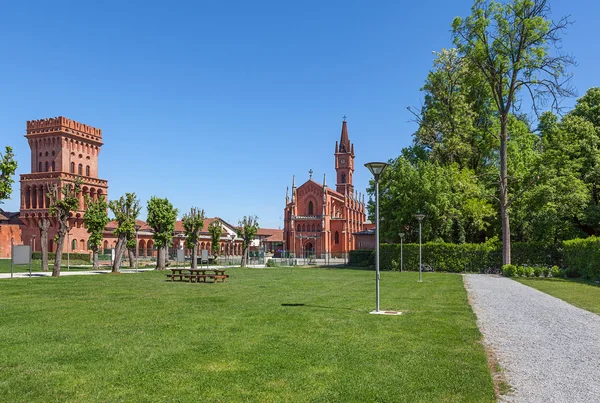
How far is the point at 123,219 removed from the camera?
3450 cm

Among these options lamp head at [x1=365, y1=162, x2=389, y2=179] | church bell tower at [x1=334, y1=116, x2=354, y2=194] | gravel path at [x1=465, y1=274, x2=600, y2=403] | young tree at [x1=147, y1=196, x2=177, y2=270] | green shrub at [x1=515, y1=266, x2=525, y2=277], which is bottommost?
green shrub at [x1=515, y1=266, x2=525, y2=277]

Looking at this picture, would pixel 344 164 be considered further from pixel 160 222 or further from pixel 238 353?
pixel 238 353

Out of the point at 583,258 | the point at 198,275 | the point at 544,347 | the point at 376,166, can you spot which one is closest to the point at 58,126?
the point at 198,275

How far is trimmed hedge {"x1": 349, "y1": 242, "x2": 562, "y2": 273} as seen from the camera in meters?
36.2

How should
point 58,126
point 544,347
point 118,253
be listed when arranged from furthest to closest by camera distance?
1. point 58,126
2. point 118,253
3. point 544,347

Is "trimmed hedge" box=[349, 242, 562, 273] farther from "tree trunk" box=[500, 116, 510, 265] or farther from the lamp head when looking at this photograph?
the lamp head

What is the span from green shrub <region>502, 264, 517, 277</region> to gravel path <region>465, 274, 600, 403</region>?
55.4ft

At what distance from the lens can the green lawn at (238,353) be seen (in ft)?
19.3

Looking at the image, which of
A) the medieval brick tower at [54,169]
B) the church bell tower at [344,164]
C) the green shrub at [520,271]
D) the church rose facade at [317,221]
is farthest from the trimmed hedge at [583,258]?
the church bell tower at [344,164]

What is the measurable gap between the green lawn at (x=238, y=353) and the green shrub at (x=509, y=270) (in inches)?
790

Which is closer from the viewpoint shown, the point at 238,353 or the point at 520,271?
the point at 238,353

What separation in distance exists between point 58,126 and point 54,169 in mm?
6305

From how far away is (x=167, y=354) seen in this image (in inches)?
303

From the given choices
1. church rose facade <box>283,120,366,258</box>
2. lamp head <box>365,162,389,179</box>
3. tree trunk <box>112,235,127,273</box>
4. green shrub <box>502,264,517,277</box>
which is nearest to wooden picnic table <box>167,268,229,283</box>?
tree trunk <box>112,235,127,273</box>
